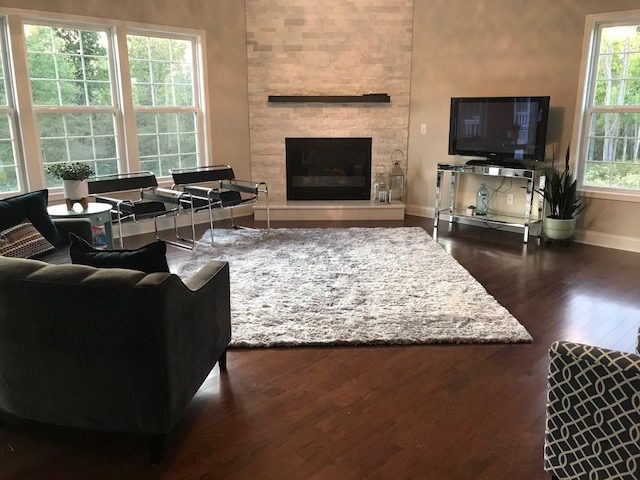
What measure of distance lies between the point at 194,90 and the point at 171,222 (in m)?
1.54

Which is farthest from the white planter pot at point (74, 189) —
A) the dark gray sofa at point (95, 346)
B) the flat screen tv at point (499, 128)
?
the flat screen tv at point (499, 128)

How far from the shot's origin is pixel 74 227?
12.3 feet

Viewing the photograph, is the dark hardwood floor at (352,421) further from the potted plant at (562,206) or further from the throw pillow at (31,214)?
the potted plant at (562,206)

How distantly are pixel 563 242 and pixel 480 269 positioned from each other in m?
1.31

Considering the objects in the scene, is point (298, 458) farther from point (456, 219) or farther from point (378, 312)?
point (456, 219)

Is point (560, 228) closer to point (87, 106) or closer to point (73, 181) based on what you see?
point (73, 181)

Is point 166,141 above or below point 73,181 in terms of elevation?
above

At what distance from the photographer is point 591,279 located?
4.30 meters

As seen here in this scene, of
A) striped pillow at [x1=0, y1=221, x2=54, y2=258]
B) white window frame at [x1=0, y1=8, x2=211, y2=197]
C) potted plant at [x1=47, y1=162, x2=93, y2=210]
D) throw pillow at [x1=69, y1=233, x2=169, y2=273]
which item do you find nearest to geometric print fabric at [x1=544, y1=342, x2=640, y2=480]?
throw pillow at [x1=69, y1=233, x2=169, y2=273]

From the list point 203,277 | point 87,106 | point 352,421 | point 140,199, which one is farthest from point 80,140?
point 352,421

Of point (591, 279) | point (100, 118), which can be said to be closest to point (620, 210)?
point (591, 279)

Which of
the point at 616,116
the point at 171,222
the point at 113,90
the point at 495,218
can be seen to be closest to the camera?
the point at 616,116

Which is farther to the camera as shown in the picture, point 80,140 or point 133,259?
point 80,140

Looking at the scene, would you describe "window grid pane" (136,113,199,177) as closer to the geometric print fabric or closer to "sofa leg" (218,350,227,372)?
"sofa leg" (218,350,227,372)
